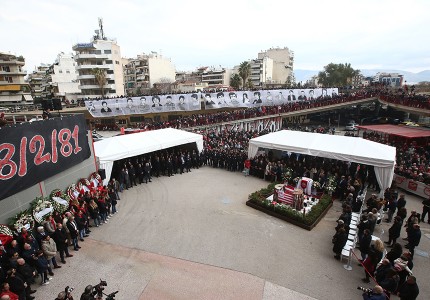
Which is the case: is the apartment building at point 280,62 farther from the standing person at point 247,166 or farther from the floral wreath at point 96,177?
the floral wreath at point 96,177

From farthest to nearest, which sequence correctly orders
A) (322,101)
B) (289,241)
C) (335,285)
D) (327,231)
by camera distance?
(322,101) → (327,231) → (289,241) → (335,285)

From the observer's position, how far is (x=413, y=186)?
13000 mm

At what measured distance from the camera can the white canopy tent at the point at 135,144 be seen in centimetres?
1311

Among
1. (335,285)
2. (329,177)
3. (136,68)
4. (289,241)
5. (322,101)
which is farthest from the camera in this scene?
(136,68)

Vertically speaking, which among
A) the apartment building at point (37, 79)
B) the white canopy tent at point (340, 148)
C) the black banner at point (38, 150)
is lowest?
the white canopy tent at point (340, 148)

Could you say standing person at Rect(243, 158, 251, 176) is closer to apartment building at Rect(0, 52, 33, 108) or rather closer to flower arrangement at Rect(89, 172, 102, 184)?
flower arrangement at Rect(89, 172, 102, 184)

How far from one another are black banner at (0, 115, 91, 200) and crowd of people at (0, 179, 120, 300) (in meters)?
1.48

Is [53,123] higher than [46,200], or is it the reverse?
[53,123]

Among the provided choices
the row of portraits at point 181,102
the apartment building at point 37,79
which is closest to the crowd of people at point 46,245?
the row of portraits at point 181,102

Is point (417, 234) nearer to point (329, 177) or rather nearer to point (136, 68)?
point (329, 177)

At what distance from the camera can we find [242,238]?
912 cm

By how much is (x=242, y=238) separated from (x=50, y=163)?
7.87m

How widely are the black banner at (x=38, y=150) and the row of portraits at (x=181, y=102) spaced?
51.3ft

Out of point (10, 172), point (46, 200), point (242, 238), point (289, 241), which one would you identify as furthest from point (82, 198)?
point (289, 241)
